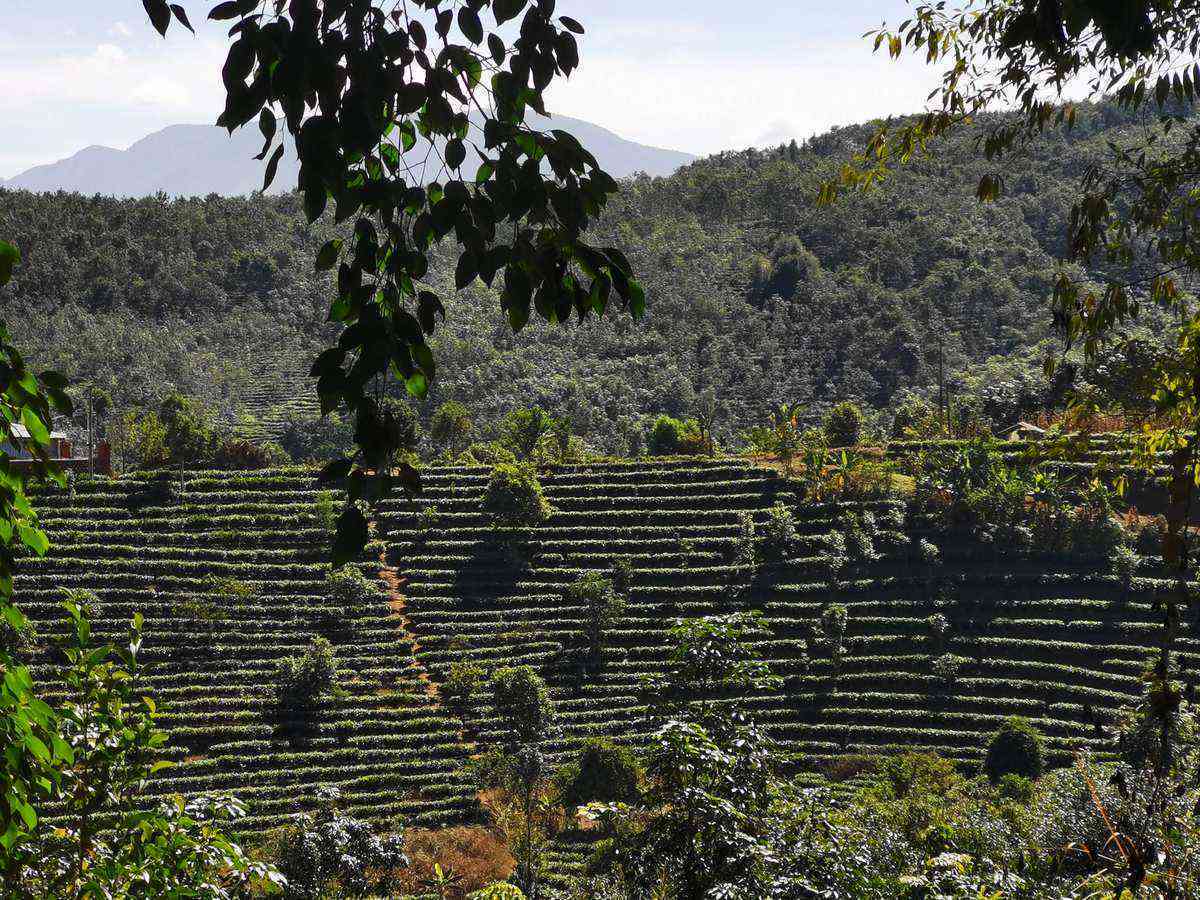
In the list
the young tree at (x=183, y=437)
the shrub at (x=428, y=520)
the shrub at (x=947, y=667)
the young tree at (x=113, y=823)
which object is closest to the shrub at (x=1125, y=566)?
the shrub at (x=947, y=667)

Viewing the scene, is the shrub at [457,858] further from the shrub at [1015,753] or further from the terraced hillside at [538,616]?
the shrub at [1015,753]

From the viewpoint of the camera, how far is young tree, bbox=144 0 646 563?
2.27 meters

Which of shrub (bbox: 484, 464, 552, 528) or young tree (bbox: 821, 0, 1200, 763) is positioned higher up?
young tree (bbox: 821, 0, 1200, 763)

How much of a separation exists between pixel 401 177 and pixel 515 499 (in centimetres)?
3767

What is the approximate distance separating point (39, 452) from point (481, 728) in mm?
29549

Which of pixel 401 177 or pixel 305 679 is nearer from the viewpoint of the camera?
pixel 401 177

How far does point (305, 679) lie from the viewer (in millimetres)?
31297

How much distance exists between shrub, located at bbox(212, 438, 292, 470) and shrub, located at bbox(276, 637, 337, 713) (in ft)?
53.4

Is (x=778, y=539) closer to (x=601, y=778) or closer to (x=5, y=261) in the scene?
(x=601, y=778)

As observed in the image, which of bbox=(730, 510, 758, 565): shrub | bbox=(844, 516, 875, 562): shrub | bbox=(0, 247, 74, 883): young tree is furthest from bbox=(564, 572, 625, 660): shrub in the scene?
bbox=(0, 247, 74, 883): young tree

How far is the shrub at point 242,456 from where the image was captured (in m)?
45.8

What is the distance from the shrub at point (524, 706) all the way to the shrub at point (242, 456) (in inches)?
825

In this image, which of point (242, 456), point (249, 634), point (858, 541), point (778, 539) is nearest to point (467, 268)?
point (249, 634)

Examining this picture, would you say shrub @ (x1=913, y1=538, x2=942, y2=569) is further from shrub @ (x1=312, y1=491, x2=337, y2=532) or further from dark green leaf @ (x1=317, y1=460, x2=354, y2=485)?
dark green leaf @ (x1=317, y1=460, x2=354, y2=485)
